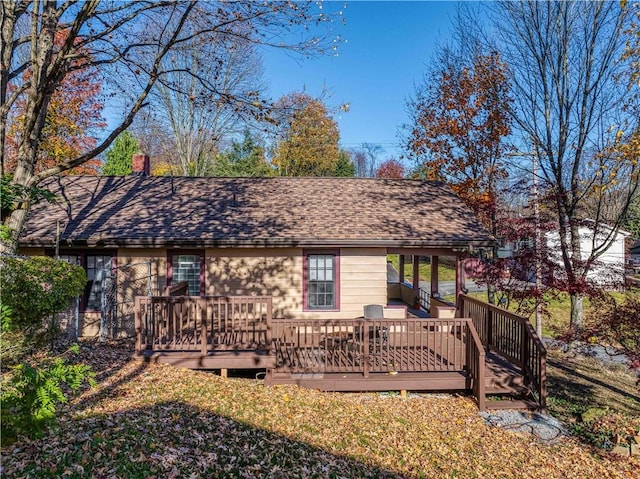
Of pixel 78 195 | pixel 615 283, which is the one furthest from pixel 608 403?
pixel 78 195

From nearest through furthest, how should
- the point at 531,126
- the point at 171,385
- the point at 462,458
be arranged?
the point at 462,458, the point at 171,385, the point at 531,126

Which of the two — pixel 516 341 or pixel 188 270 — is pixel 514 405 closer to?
pixel 516 341

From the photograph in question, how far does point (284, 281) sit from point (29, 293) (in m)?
6.11

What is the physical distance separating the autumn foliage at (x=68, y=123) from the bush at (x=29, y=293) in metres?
17.0

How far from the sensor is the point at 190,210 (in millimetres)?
10992

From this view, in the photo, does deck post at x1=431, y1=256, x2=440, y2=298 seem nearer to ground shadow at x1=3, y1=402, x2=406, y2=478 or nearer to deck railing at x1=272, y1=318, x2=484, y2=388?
deck railing at x1=272, y1=318, x2=484, y2=388

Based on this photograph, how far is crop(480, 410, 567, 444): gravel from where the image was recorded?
239 inches

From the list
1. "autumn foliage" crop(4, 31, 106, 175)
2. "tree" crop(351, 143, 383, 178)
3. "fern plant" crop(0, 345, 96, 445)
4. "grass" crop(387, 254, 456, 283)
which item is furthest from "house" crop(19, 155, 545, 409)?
"tree" crop(351, 143, 383, 178)

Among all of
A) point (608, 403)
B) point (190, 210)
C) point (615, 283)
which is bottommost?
point (608, 403)

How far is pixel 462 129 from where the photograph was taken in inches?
679

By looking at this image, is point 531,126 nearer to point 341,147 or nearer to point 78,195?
point 78,195

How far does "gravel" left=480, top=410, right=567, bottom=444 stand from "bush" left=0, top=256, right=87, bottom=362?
693 centimetres

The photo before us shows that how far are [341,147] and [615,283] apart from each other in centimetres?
3098

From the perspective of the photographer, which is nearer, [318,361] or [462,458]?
[462,458]
